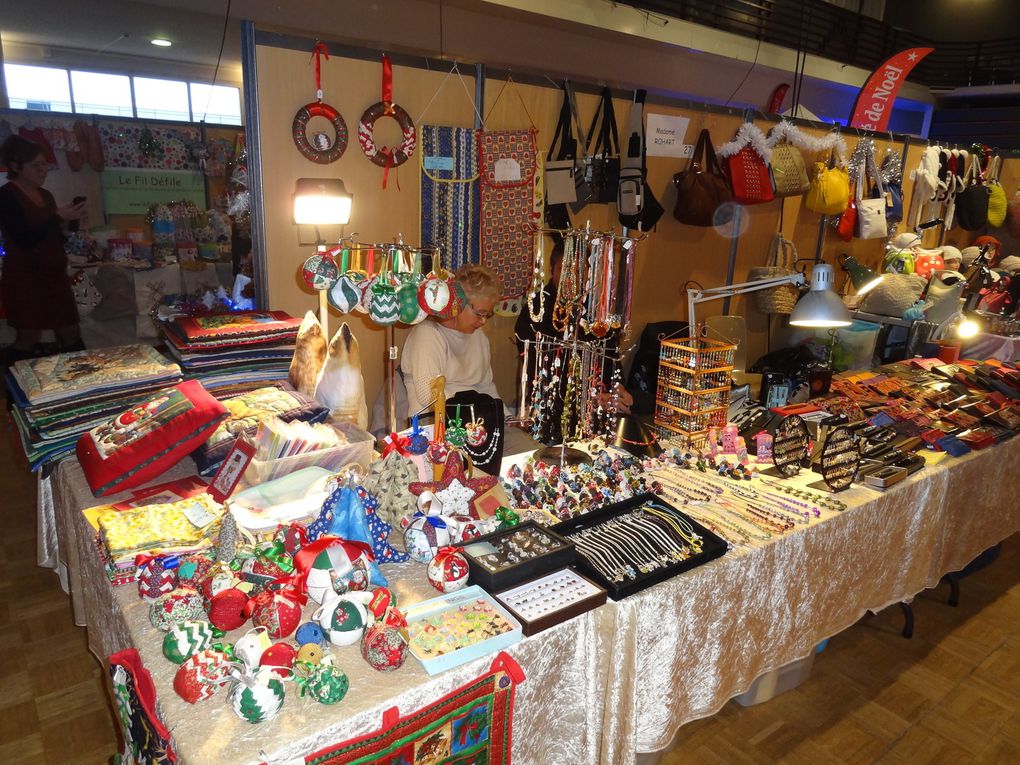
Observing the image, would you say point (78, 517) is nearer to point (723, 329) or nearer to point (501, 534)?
point (501, 534)

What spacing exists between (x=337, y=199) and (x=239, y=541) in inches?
44.7

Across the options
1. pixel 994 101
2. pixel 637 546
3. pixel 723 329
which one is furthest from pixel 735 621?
pixel 994 101

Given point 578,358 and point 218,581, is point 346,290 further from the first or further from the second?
point 218,581

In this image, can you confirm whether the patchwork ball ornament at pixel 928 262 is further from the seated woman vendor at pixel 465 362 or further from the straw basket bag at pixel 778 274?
the seated woman vendor at pixel 465 362

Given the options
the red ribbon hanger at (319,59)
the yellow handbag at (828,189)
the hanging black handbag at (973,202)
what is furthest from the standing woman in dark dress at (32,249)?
the hanging black handbag at (973,202)

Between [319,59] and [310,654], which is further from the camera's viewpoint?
[319,59]

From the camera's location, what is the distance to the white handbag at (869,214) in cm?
540

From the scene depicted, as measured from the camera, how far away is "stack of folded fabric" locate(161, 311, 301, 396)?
92.6 inches

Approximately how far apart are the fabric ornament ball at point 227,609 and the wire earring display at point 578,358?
1.12 metres

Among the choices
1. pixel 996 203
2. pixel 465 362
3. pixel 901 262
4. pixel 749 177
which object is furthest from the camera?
pixel 996 203

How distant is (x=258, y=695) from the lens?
108cm

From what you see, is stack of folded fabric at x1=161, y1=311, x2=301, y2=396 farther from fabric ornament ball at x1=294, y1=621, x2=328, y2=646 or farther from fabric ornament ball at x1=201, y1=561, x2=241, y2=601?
fabric ornament ball at x1=294, y1=621, x2=328, y2=646

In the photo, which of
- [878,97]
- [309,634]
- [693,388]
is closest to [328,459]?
[309,634]

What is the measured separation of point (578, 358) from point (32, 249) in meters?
4.46
